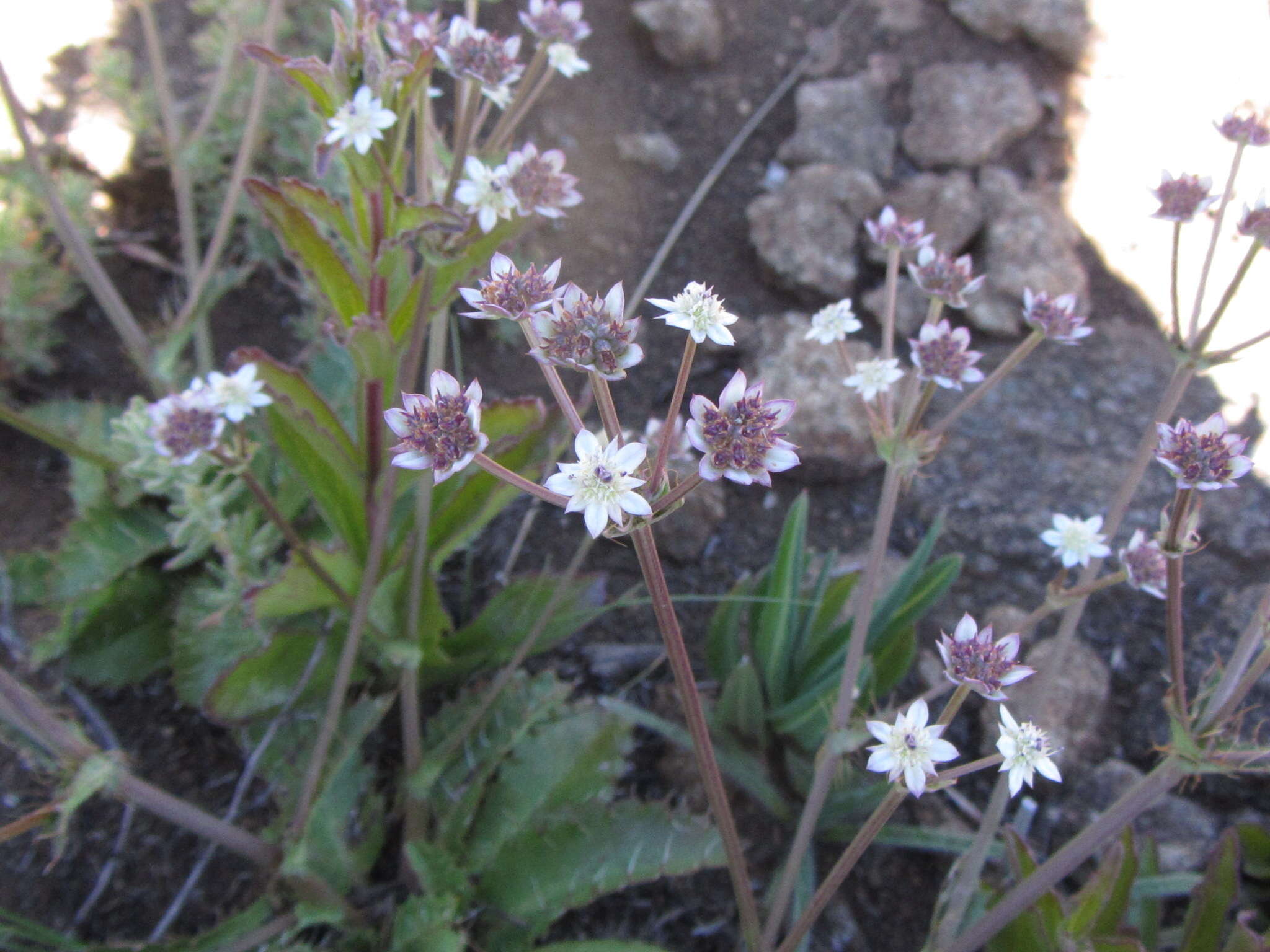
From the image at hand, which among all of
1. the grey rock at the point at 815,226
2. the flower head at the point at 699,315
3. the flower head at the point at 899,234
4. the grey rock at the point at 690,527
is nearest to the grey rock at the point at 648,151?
the grey rock at the point at 815,226

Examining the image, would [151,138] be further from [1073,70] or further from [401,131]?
[1073,70]

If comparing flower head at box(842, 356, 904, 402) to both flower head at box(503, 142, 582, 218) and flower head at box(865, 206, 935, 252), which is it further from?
flower head at box(503, 142, 582, 218)

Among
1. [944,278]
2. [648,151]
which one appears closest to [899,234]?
[944,278]

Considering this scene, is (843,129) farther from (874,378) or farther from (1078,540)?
(1078,540)

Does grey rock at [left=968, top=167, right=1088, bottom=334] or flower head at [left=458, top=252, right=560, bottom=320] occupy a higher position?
grey rock at [left=968, top=167, right=1088, bottom=334]

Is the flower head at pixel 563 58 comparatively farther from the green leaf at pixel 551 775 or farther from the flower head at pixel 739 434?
the green leaf at pixel 551 775

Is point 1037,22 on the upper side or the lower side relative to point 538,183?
upper

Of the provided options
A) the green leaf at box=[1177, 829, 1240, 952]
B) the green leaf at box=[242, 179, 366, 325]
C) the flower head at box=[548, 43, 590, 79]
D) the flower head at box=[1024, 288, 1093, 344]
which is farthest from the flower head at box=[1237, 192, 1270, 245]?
the green leaf at box=[242, 179, 366, 325]
